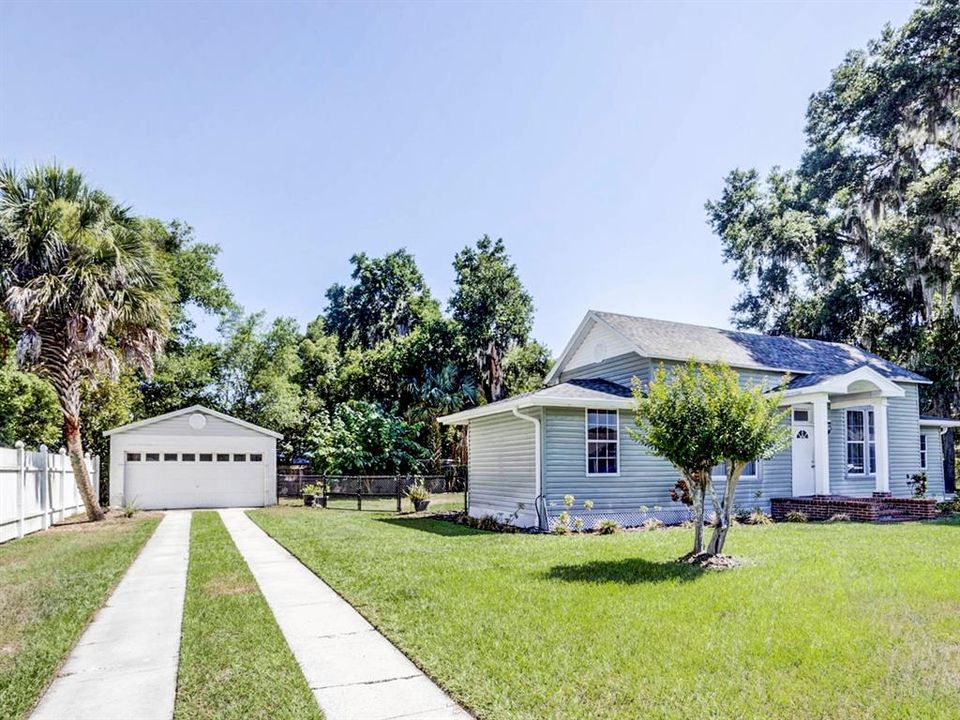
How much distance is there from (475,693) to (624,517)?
10531mm

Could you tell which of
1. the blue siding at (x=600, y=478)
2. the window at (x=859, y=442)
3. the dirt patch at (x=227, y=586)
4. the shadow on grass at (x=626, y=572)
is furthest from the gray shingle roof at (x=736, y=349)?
the dirt patch at (x=227, y=586)

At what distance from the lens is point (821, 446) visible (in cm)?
1566

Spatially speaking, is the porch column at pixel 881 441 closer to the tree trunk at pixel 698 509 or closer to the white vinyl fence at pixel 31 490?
the tree trunk at pixel 698 509

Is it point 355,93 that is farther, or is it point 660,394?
point 355,93

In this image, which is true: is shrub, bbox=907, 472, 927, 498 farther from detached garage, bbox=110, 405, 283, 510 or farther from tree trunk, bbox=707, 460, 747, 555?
detached garage, bbox=110, 405, 283, 510

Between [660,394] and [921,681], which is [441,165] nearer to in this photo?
[660,394]

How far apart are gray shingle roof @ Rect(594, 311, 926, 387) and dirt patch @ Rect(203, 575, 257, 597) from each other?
32.7 ft

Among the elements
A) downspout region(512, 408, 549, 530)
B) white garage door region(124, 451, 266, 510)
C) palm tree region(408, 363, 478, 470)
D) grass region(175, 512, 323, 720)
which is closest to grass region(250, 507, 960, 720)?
grass region(175, 512, 323, 720)

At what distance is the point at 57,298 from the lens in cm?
1416

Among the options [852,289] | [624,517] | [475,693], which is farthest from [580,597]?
[852,289]

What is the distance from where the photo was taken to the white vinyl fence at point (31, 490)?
12008 millimetres

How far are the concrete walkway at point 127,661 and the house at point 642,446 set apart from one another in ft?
25.3

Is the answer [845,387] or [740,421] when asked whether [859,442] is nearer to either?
[845,387]

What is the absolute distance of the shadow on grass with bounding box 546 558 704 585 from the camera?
7.45 m
